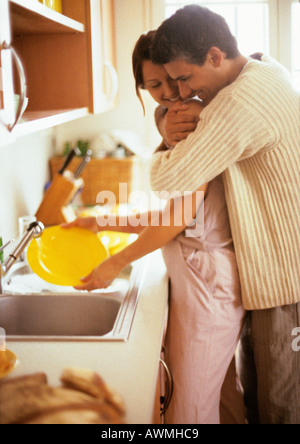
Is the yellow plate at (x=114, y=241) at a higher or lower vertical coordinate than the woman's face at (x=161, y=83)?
lower

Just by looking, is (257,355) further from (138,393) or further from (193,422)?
(138,393)

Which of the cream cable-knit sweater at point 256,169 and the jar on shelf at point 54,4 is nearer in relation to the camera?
the cream cable-knit sweater at point 256,169

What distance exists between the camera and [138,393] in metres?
0.97

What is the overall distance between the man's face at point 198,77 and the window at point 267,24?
4.72 ft

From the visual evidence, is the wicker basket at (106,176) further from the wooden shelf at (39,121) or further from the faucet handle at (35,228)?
the faucet handle at (35,228)

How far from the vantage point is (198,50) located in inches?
Result: 48.8

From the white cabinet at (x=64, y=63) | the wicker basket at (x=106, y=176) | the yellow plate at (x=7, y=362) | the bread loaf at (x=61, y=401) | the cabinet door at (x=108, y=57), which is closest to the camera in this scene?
the bread loaf at (x=61, y=401)

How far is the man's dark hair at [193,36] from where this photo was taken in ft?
4.06

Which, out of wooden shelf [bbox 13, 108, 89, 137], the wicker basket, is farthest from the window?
wooden shelf [bbox 13, 108, 89, 137]

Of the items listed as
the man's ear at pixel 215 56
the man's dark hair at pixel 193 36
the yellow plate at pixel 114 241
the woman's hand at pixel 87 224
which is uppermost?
the man's dark hair at pixel 193 36

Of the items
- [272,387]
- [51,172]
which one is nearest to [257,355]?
[272,387]

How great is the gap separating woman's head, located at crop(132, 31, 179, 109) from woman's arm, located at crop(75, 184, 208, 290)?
1.05ft

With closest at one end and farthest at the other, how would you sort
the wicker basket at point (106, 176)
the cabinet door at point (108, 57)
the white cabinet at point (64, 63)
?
the white cabinet at point (64, 63) < the cabinet door at point (108, 57) < the wicker basket at point (106, 176)

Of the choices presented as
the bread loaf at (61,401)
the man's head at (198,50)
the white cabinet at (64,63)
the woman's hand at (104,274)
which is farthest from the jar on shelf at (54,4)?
the bread loaf at (61,401)
